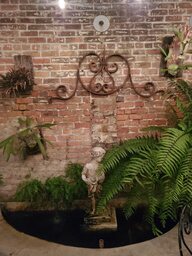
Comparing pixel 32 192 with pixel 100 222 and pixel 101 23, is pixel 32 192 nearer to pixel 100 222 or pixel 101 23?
pixel 100 222

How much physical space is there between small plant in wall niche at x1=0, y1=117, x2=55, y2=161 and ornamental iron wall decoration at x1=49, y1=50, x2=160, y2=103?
37cm

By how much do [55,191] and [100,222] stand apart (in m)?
0.70

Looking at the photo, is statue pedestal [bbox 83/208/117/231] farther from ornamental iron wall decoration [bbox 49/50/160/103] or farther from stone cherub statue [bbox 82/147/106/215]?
ornamental iron wall decoration [bbox 49/50/160/103]

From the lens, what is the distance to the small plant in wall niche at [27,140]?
3.15 m

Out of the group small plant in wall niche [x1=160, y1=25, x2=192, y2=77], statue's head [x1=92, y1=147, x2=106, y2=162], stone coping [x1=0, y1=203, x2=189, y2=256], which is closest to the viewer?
stone coping [x1=0, y1=203, x2=189, y2=256]

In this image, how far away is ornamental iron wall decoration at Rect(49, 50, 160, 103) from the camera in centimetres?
325

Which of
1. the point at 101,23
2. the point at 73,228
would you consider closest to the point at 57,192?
the point at 73,228

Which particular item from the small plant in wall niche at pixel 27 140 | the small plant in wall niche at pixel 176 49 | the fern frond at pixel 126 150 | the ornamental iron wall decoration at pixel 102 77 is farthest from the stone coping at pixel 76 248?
the small plant in wall niche at pixel 176 49

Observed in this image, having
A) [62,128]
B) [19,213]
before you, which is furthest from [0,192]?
[62,128]

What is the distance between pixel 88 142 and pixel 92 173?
0.70 metres

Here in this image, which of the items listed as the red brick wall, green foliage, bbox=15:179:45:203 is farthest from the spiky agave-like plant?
green foliage, bbox=15:179:45:203

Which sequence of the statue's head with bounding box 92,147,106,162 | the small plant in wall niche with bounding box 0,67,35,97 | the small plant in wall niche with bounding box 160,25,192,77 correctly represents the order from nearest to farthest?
the statue's head with bounding box 92,147,106,162 → the small plant in wall niche with bounding box 160,25,192,77 → the small plant in wall niche with bounding box 0,67,35,97

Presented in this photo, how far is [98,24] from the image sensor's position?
316cm

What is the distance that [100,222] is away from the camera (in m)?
2.89
